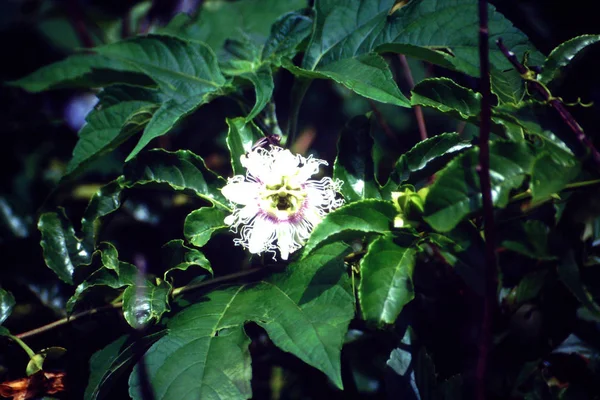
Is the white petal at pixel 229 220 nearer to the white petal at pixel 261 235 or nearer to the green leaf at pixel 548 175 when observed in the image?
the white petal at pixel 261 235

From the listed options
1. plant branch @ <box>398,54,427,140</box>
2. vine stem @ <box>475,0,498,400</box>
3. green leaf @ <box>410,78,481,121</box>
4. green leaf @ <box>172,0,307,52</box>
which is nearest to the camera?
vine stem @ <box>475,0,498,400</box>

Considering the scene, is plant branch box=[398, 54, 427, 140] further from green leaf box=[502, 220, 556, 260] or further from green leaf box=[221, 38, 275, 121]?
green leaf box=[502, 220, 556, 260]

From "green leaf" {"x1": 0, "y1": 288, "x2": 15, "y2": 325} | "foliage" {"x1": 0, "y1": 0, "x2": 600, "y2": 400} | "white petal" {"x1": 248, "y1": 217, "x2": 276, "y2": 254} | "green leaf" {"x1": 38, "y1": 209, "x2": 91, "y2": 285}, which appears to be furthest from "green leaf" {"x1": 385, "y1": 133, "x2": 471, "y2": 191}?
"green leaf" {"x1": 0, "y1": 288, "x2": 15, "y2": 325}

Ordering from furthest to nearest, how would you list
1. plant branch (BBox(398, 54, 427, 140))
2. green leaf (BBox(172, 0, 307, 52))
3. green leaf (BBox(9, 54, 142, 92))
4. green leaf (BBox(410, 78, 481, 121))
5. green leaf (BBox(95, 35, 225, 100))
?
1. green leaf (BBox(172, 0, 307, 52))
2. green leaf (BBox(9, 54, 142, 92))
3. plant branch (BBox(398, 54, 427, 140))
4. green leaf (BBox(95, 35, 225, 100))
5. green leaf (BBox(410, 78, 481, 121))

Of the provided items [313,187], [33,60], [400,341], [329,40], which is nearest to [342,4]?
[329,40]

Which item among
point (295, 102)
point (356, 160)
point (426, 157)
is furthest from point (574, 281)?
point (295, 102)

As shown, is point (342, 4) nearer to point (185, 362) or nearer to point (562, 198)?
point (562, 198)
